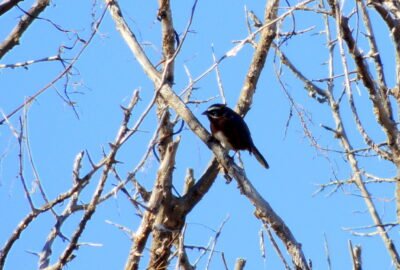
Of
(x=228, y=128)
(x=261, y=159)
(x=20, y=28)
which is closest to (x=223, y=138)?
(x=228, y=128)

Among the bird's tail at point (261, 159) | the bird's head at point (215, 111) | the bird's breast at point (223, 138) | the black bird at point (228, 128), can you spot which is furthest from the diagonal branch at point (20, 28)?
the bird's tail at point (261, 159)

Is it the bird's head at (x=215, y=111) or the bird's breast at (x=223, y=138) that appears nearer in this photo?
the bird's head at (x=215, y=111)

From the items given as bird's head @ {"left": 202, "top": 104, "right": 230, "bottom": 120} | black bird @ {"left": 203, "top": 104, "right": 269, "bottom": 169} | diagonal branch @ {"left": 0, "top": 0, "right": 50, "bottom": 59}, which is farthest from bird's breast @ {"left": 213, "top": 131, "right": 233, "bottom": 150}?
diagonal branch @ {"left": 0, "top": 0, "right": 50, "bottom": 59}

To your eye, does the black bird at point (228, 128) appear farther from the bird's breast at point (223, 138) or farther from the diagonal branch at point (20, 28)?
the diagonal branch at point (20, 28)

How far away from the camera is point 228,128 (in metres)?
6.61

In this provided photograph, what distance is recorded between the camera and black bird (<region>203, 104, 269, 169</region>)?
650 centimetres

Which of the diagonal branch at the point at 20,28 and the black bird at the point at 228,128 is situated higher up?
the black bird at the point at 228,128

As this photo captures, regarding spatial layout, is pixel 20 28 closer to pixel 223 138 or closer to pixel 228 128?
pixel 228 128

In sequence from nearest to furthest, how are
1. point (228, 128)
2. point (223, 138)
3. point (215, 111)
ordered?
point (228, 128)
point (223, 138)
point (215, 111)

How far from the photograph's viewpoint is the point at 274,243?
350 cm

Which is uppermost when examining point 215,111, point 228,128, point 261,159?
point 261,159

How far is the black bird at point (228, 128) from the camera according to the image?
6496 mm

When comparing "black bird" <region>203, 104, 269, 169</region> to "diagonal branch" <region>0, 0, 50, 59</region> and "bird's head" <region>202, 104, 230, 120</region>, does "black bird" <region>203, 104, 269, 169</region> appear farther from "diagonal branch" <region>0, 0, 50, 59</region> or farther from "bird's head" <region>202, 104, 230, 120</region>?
"diagonal branch" <region>0, 0, 50, 59</region>

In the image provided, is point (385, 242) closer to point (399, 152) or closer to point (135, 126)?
point (399, 152)
